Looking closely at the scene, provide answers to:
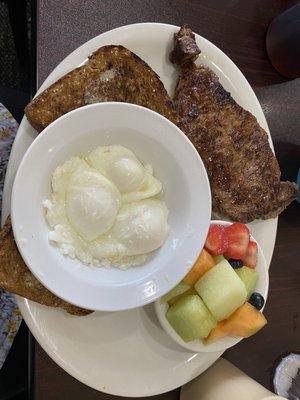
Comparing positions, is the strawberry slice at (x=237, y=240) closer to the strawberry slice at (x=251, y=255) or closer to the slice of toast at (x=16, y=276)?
the strawberry slice at (x=251, y=255)

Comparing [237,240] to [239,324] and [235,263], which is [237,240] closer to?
[235,263]

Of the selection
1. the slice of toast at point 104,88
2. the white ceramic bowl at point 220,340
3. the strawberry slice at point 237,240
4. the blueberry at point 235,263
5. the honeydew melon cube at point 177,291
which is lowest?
the white ceramic bowl at point 220,340

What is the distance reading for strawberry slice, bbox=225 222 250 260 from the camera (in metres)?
1.47

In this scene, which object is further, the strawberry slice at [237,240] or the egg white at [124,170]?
the strawberry slice at [237,240]

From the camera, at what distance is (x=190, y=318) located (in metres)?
1.41

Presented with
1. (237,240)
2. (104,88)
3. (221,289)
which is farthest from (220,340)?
(104,88)

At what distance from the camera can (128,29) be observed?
4.72ft

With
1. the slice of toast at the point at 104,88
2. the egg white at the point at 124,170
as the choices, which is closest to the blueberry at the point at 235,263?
the egg white at the point at 124,170

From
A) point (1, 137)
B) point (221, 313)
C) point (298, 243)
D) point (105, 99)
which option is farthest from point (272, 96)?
point (1, 137)

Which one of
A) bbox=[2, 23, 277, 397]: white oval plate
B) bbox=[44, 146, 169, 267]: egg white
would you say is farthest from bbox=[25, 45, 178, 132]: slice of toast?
bbox=[44, 146, 169, 267]: egg white

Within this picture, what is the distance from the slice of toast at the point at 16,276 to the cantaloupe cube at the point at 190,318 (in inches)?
11.9

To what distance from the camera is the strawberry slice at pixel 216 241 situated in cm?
145

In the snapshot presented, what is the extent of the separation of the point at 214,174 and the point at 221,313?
0.39 meters

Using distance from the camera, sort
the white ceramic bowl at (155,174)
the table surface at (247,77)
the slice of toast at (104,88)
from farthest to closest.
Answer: the table surface at (247,77) < the slice of toast at (104,88) < the white ceramic bowl at (155,174)
